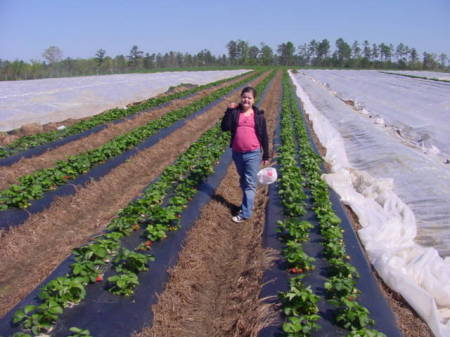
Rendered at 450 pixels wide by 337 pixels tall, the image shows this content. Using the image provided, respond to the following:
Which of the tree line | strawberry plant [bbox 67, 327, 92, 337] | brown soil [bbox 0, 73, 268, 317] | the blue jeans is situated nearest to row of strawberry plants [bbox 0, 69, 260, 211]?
brown soil [bbox 0, 73, 268, 317]

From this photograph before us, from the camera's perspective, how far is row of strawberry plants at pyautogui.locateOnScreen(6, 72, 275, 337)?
3.27 metres

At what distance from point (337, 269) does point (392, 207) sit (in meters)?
2.67

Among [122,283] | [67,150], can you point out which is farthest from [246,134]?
[67,150]

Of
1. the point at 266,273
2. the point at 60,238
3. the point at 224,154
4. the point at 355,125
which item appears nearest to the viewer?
the point at 266,273

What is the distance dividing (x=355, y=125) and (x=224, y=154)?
636 centimetres

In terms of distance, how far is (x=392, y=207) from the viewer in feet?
20.8

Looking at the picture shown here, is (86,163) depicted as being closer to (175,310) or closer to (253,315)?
(175,310)

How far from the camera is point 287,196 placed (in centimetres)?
637

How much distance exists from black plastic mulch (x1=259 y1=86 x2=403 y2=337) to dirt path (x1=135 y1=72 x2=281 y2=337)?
0.16 meters

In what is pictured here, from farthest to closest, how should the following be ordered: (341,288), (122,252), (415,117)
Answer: (415,117) → (122,252) → (341,288)

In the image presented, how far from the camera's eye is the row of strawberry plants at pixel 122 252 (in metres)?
3.27

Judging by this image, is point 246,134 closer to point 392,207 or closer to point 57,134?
point 392,207

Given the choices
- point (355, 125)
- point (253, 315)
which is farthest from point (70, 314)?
point (355, 125)

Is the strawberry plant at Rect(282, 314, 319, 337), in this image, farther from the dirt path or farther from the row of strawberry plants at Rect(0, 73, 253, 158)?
the row of strawberry plants at Rect(0, 73, 253, 158)
